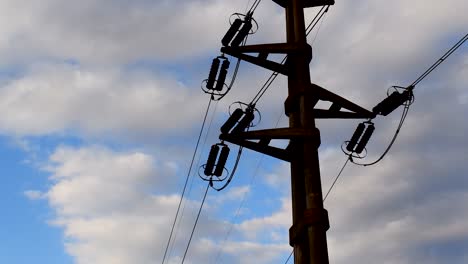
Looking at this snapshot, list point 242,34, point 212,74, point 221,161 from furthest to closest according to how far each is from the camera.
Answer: point 212,74 < point 242,34 < point 221,161

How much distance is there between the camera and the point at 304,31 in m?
12.2

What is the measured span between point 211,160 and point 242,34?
3001 millimetres

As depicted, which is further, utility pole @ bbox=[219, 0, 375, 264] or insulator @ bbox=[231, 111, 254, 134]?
insulator @ bbox=[231, 111, 254, 134]

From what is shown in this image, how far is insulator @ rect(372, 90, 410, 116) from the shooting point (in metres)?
11.6

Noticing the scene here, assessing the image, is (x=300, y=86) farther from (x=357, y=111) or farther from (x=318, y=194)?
(x=318, y=194)

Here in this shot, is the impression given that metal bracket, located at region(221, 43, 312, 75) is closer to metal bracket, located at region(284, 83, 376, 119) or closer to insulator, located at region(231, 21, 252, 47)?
insulator, located at region(231, 21, 252, 47)

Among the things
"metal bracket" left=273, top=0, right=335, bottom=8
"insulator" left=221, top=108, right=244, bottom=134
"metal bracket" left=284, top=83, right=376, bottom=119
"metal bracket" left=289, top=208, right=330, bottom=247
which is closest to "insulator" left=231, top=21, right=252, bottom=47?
"metal bracket" left=273, top=0, right=335, bottom=8

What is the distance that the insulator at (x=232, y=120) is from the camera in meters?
11.6

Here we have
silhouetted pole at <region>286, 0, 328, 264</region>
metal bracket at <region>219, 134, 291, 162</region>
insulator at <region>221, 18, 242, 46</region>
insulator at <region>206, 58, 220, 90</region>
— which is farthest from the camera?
insulator at <region>206, 58, 220, 90</region>

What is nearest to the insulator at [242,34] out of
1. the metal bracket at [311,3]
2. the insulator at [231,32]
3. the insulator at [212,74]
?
the insulator at [231,32]

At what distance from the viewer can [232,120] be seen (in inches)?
459

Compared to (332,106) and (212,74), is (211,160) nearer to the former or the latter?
(212,74)

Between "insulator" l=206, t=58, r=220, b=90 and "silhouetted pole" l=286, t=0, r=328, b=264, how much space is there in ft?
5.89

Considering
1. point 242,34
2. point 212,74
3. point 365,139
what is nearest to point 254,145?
point 365,139
